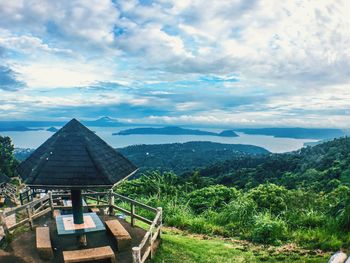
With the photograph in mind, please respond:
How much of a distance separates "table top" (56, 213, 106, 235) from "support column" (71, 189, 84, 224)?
16 centimetres

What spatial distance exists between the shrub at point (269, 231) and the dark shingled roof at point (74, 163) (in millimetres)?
4244

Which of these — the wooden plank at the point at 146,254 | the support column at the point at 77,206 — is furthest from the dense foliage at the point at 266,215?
the support column at the point at 77,206

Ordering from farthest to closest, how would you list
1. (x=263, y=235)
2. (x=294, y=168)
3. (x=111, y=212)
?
(x=294, y=168)
(x=111, y=212)
(x=263, y=235)

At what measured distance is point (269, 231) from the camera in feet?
32.4

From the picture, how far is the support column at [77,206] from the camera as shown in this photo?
8.95 meters

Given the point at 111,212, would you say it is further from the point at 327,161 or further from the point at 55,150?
the point at 327,161

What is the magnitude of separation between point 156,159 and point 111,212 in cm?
9129

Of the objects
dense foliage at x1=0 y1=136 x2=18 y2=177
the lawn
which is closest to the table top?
the lawn

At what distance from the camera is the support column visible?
8.95m

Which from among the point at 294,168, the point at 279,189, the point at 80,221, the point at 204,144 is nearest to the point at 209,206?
the point at 279,189

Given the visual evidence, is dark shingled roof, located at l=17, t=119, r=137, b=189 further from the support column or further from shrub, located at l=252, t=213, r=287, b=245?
shrub, located at l=252, t=213, r=287, b=245

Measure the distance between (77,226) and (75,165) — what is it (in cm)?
195

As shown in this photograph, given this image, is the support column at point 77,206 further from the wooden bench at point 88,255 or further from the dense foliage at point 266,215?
the dense foliage at point 266,215

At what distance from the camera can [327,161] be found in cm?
4538
